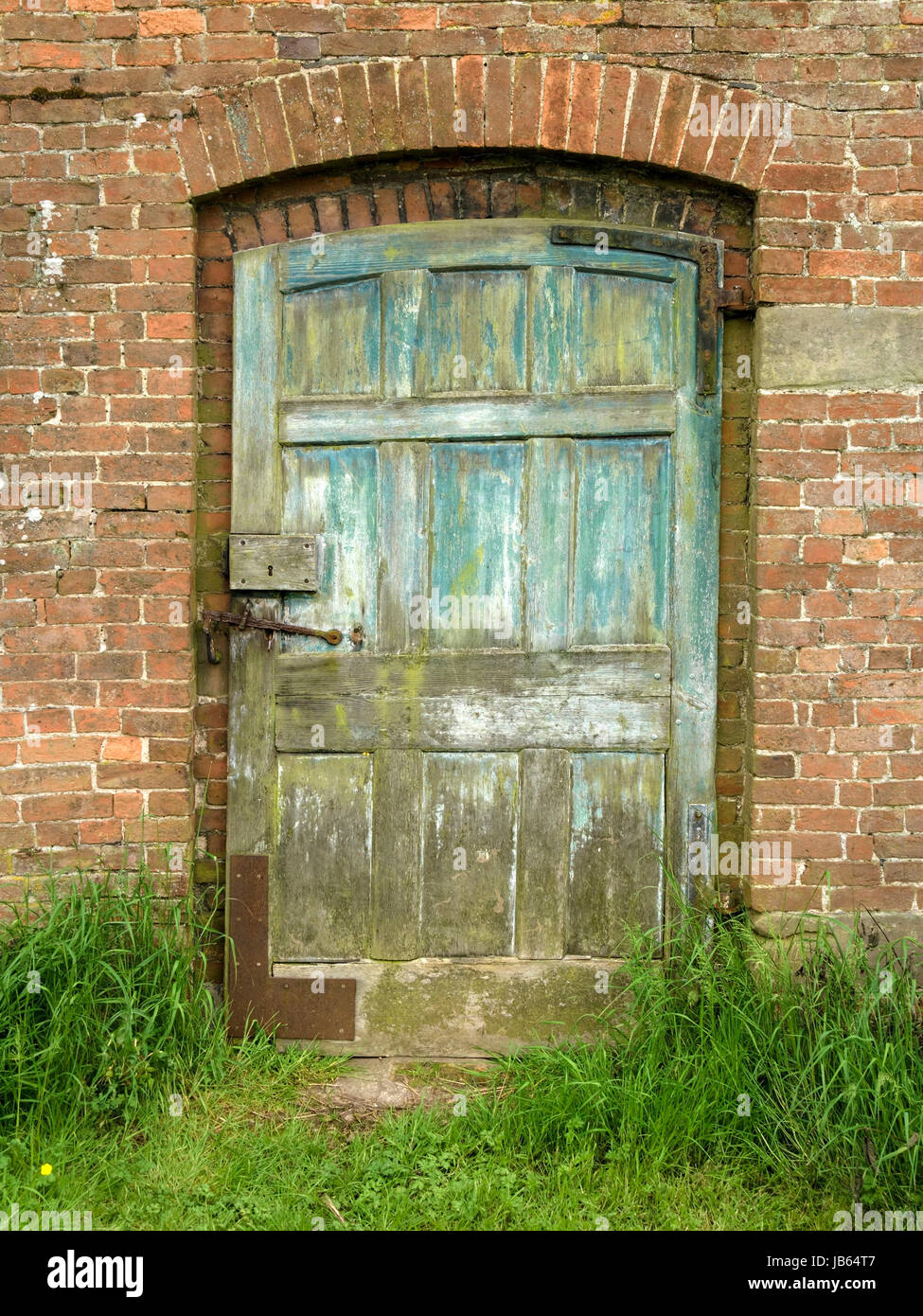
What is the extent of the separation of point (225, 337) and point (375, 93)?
2.84 feet

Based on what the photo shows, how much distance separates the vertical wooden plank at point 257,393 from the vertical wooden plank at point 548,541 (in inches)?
32.8

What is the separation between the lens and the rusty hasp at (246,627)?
10.2 ft

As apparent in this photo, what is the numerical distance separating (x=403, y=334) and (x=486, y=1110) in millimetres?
2392

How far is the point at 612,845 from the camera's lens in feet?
10.3

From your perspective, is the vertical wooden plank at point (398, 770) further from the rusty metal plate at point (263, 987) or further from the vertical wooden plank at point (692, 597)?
the vertical wooden plank at point (692, 597)

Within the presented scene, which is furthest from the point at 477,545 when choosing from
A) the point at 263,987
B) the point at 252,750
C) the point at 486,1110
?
the point at 486,1110

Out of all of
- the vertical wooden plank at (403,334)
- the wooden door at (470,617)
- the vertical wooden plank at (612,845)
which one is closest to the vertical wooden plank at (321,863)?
the wooden door at (470,617)

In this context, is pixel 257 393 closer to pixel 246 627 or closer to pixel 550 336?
pixel 246 627

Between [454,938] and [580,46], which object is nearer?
[580,46]

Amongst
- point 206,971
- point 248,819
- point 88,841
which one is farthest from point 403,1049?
point 88,841

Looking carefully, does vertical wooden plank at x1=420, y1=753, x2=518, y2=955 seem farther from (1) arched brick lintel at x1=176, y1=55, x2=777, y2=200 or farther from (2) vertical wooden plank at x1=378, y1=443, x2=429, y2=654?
(1) arched brick lintel at x1=176, y1=55, x2=777, y2=200

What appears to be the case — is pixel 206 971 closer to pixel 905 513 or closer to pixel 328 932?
pixel 328 932

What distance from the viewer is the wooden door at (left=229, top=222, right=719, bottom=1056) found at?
3082 millimetres

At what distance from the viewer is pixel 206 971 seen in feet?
10.4
